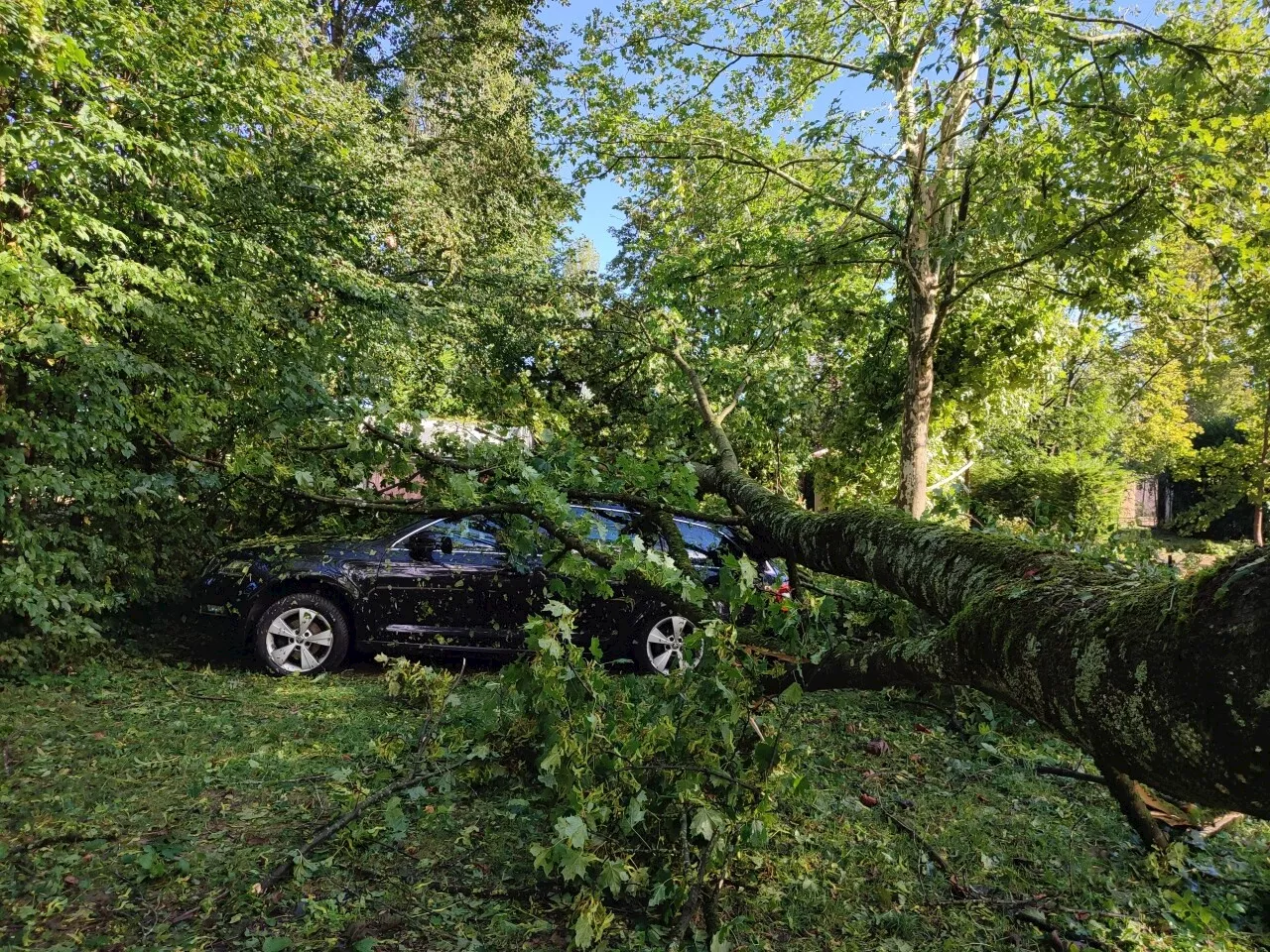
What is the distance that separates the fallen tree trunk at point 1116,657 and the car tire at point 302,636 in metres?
4.75

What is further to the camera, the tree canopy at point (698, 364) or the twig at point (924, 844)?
the twig at point (924, 844)

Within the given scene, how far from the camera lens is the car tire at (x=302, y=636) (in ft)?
19.4

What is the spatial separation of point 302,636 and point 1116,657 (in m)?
5.96

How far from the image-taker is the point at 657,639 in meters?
6.51

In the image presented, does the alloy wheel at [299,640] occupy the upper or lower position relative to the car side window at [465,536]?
lower

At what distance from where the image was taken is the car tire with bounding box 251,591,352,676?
5906mm

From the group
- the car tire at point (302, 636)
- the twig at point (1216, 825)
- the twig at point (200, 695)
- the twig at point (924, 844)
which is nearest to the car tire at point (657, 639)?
the car tire at point (302, 636)

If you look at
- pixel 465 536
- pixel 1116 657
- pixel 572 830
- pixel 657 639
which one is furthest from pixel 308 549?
pixel 1116 657

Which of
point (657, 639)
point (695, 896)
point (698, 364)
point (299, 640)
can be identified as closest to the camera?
point (695, 896)

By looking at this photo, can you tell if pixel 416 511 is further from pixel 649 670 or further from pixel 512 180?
pixel 512 180

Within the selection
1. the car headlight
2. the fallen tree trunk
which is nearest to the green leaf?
the fallen tree trunk

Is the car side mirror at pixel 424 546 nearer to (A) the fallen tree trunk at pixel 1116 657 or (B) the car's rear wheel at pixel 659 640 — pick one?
(B) the car's rear wheel at pixel 659 640

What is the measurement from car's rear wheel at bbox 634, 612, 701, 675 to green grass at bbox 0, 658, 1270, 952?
6.65 feet

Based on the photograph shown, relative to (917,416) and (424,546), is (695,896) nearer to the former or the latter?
(424,546)
